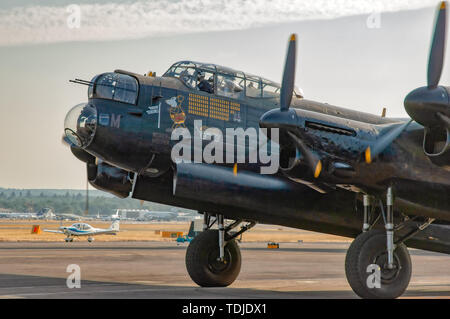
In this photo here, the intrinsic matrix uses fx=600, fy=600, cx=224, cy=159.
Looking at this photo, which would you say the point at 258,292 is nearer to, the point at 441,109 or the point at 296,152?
the point at 296,152

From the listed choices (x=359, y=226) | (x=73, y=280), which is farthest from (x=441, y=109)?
(x=73, y=280)

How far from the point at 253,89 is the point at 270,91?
1.89 ft

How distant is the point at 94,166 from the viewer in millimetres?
17547

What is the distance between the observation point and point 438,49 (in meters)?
12.8

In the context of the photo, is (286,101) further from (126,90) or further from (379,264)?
(379,264)

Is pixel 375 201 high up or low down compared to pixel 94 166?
down

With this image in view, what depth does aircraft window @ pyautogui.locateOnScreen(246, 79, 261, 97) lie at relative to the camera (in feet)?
54.1

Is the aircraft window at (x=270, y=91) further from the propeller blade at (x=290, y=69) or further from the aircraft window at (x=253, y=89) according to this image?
the propeller blade at (x=290, y=69)

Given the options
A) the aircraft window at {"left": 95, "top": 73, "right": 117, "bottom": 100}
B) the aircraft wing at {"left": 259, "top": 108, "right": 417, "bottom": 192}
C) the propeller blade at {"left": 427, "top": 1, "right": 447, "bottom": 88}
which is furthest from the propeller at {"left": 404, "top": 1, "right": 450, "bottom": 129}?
the aircraft window at {"left": 95, "top": 73, "right": 117, "bottom": 100}

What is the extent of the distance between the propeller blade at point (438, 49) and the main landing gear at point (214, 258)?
22.7ft
